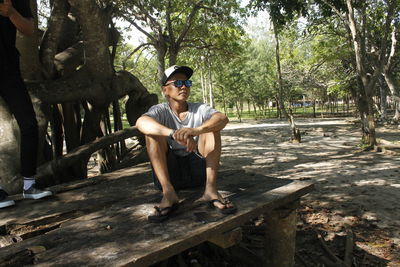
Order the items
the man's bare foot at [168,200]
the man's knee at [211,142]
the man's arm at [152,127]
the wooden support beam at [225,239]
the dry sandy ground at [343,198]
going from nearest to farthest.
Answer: the wooden support beam at [225,239] → the man's bare foot at [168,200] → the man's arm at [152,127] → the man's knee at [211,142] → the dry sandy ground at [343,198]

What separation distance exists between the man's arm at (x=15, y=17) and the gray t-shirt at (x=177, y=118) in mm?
1290

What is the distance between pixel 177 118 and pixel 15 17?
1608 mm

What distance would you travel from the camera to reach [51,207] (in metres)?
2.91

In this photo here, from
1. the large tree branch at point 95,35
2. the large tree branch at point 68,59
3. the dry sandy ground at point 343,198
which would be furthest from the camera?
the large tree branch at point 68,59

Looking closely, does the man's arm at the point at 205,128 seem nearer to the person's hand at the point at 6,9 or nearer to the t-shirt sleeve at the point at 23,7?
the person's hand at the point at 6,9

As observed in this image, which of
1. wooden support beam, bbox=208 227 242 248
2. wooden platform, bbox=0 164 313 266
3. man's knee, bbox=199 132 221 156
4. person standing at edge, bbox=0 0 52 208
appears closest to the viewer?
wooden platform, bbox=0 164 313 266

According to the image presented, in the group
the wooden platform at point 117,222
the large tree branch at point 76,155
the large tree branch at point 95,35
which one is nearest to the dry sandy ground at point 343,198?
the wooden platform at point 117,222

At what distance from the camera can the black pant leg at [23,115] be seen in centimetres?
292

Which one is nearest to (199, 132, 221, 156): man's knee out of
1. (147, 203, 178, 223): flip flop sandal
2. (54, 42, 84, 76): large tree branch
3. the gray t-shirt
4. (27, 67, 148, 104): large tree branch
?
the gray t-shirt

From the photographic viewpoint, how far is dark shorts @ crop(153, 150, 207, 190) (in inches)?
116

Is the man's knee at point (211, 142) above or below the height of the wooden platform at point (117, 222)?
above

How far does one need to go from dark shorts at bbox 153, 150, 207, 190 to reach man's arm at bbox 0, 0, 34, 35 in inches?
65.7

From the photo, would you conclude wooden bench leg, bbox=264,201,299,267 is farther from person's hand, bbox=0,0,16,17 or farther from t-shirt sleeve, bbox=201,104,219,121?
person's hand, bbox=0,0,16,17

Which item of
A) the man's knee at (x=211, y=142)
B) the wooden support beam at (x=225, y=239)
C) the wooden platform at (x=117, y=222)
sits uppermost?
the man's knee at (x=211, y=142)
